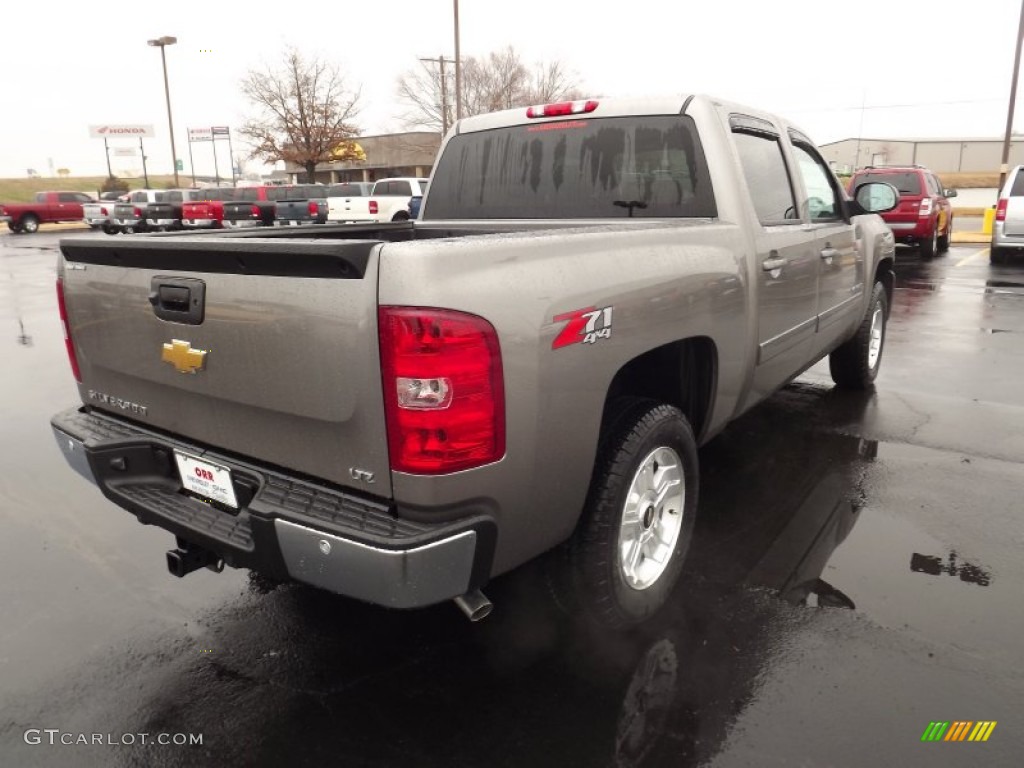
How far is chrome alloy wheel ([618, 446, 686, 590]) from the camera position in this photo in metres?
2.74

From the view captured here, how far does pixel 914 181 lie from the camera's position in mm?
16078

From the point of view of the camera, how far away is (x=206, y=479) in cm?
244

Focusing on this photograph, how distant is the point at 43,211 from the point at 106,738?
38.1 meters

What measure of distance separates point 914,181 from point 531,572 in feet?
52.7

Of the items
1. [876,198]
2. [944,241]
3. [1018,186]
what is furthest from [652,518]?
[944,241]

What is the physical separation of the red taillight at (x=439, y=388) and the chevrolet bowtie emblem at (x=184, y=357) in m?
0.76

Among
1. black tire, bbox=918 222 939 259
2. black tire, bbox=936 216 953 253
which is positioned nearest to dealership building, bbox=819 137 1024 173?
black tire, bbox=936 216 953 253

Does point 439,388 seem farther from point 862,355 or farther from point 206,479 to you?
point 862,355

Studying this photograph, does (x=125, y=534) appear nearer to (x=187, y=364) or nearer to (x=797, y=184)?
(x=187, y=364)

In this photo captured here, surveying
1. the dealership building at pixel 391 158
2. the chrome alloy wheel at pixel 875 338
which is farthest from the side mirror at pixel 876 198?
the dealership building at pixel 391 158

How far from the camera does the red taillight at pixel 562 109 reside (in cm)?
369

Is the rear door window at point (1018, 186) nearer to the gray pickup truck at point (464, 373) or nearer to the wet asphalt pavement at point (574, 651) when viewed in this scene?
the wet asphalt pavement at point (574, 651)

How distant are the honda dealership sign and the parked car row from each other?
52428mm

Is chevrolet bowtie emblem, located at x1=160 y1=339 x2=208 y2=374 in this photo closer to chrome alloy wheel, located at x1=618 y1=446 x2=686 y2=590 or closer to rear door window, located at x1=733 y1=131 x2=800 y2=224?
chrome alloy wheel, located at x1=618 y1=446 x2=686 y2=590
